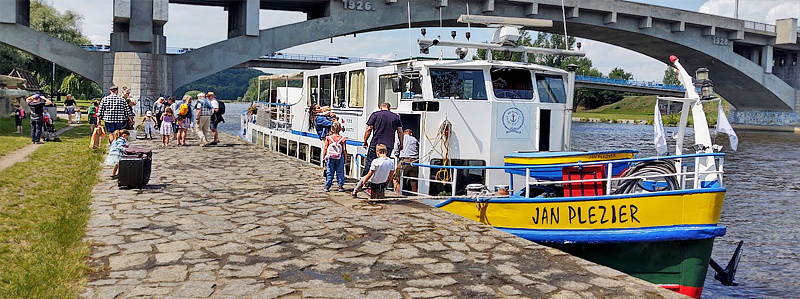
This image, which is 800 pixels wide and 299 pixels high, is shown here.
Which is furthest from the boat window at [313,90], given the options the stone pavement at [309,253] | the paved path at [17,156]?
the paved path at [17,156]

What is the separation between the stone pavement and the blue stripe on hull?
2.94 ft

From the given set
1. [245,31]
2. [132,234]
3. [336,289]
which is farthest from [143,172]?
[245,31]

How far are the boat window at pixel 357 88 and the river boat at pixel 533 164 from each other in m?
0.02

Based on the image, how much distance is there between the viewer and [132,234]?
8336 mm

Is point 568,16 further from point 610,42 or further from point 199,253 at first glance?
point 199,253

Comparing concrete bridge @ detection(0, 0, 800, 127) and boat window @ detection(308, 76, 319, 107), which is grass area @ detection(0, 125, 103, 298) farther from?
concrete bridge @ detection(0, 0, 800, 127)

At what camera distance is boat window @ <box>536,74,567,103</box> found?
12.5m

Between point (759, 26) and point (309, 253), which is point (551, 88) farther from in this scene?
point (759, 26)

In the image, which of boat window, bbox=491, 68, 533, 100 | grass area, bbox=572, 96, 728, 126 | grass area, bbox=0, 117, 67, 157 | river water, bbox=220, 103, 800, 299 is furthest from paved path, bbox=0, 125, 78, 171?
grass area, bbox=572, 96, 728, 126

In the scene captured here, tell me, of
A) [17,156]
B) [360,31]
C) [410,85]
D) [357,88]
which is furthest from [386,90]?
[360,31]

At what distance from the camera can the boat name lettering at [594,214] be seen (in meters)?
8.94

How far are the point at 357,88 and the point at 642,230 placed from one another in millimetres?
7405

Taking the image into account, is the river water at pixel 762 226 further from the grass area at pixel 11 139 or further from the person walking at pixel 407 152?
the grass area at pixel 11 139

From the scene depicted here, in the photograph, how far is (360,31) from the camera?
48.9m
